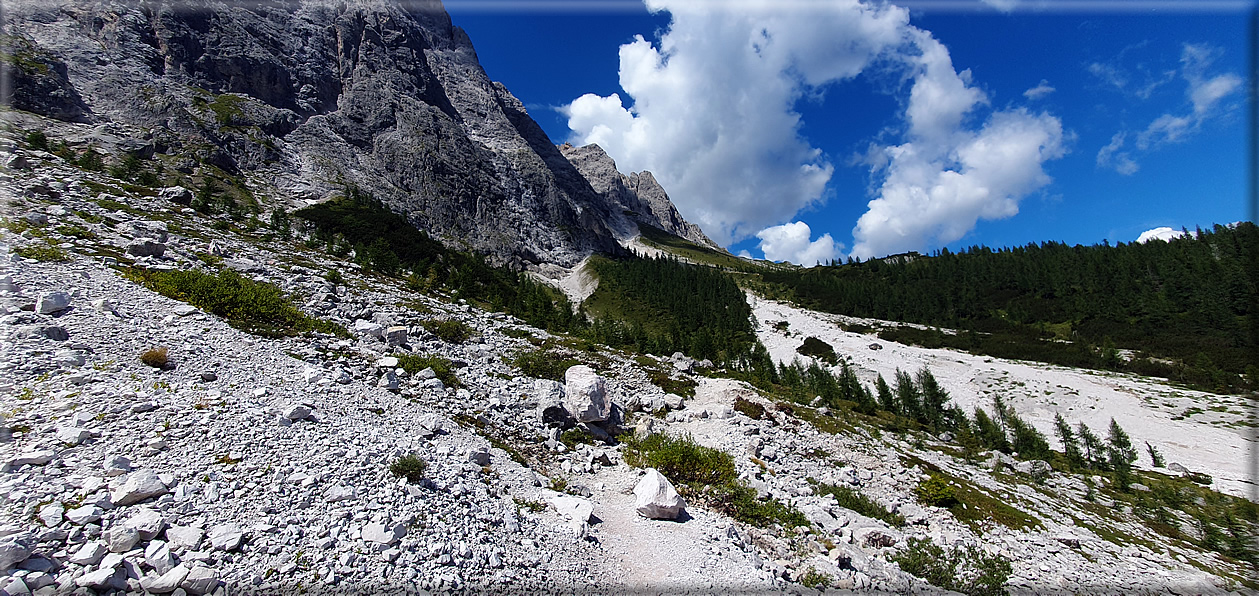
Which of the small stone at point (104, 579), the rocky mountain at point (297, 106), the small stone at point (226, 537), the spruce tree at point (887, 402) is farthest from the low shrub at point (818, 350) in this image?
the rocky mountain at point (297, 106)

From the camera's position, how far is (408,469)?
9.26 metres

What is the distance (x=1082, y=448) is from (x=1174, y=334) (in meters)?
60.5

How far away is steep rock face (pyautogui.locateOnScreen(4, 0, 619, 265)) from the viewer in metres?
79.1

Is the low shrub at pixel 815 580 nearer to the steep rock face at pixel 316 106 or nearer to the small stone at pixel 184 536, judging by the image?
the small stone at pixel 184 536

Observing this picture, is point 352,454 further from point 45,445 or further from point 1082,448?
point 1082,448

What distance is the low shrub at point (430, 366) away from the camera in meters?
16.5


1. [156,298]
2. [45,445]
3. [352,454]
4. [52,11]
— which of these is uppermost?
[52,11]

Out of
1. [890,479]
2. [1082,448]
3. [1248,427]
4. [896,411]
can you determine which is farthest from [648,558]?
[1248,427]

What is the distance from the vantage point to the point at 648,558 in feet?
30.0

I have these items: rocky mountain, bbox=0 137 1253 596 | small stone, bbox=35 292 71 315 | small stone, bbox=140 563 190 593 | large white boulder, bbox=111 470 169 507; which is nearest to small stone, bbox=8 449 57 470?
rocky mountain, bbox=0 137 1253 596

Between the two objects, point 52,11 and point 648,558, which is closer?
point 648,558

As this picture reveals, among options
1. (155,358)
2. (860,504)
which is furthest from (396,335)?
(860,504)

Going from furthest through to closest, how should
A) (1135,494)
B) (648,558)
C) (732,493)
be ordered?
(1135,494)
(732,493)
(648,558)

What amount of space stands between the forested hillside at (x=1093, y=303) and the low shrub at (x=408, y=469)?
86125mm
